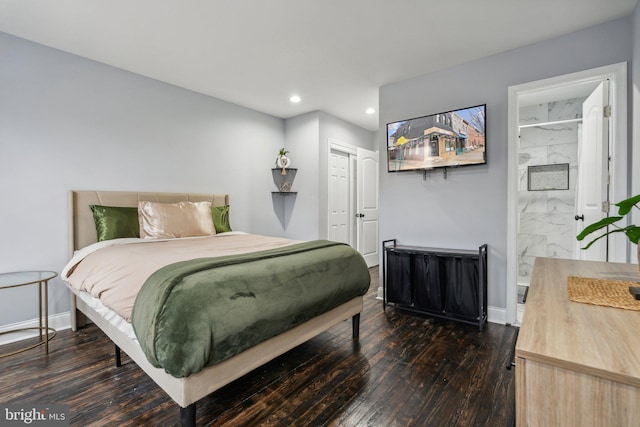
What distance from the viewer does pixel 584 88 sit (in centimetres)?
328

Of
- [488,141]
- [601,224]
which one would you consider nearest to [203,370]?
[601,224]

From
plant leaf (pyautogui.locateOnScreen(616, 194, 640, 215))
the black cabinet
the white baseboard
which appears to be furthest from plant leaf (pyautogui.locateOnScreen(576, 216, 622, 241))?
the white baseboard

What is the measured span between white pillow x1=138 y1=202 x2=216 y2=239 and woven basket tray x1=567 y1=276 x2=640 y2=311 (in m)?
3.00

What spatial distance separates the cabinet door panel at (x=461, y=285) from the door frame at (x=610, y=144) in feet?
1.10

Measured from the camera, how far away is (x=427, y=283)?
9.75 feet

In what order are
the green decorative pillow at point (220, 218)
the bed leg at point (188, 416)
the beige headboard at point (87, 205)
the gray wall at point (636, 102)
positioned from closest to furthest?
1. the bed leg at point (188, 416)
2. the gray wall at point (636, 102)
3. the beige headboard at point (87, 205)
4. the green decorative pillow at point (220, 218)

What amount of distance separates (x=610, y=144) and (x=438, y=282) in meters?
1.74

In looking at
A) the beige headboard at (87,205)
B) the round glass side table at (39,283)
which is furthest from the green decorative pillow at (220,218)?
the round glass side table at (39,283)

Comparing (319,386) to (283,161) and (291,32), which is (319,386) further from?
(283,161)

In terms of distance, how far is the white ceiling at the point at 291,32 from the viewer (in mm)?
2143

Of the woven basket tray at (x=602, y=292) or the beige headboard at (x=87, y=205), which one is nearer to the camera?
the woven basket tray at (x=602, y=292)

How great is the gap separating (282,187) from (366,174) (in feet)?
4.85

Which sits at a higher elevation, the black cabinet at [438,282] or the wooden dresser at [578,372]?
the wooden dresser at [578,372]

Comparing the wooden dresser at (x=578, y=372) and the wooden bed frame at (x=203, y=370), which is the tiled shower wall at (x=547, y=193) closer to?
the wooden bed frame at (x=203, y=370)
